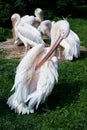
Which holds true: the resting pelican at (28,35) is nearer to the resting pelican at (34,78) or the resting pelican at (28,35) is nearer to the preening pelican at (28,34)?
the preening pelican at (28,34)

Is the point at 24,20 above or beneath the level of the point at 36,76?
beneath

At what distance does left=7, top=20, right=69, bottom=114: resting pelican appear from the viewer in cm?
633

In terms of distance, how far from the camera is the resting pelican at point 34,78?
20.8ft

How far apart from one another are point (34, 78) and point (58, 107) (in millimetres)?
551

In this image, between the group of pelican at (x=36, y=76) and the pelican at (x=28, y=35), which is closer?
the group of pelican at (x=36, y=76)

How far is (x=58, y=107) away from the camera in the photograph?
6.54 m

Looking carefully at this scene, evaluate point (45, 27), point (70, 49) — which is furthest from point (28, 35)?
point (70, 49)

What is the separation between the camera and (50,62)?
6527 mm

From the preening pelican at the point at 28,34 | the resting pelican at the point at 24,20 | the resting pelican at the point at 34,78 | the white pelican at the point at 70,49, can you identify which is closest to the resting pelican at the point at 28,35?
the preening pelican at the point at 28,34

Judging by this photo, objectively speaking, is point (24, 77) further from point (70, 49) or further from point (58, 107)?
point (70, 49)

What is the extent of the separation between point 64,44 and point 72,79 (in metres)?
1.94

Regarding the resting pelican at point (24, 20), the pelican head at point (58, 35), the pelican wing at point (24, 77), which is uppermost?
the pelican head at point (58, 35)

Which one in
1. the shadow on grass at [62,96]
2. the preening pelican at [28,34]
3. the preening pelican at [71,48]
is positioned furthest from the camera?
the preening pelican at [28,34]

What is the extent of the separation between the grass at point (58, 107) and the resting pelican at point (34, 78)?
0.58 feet
